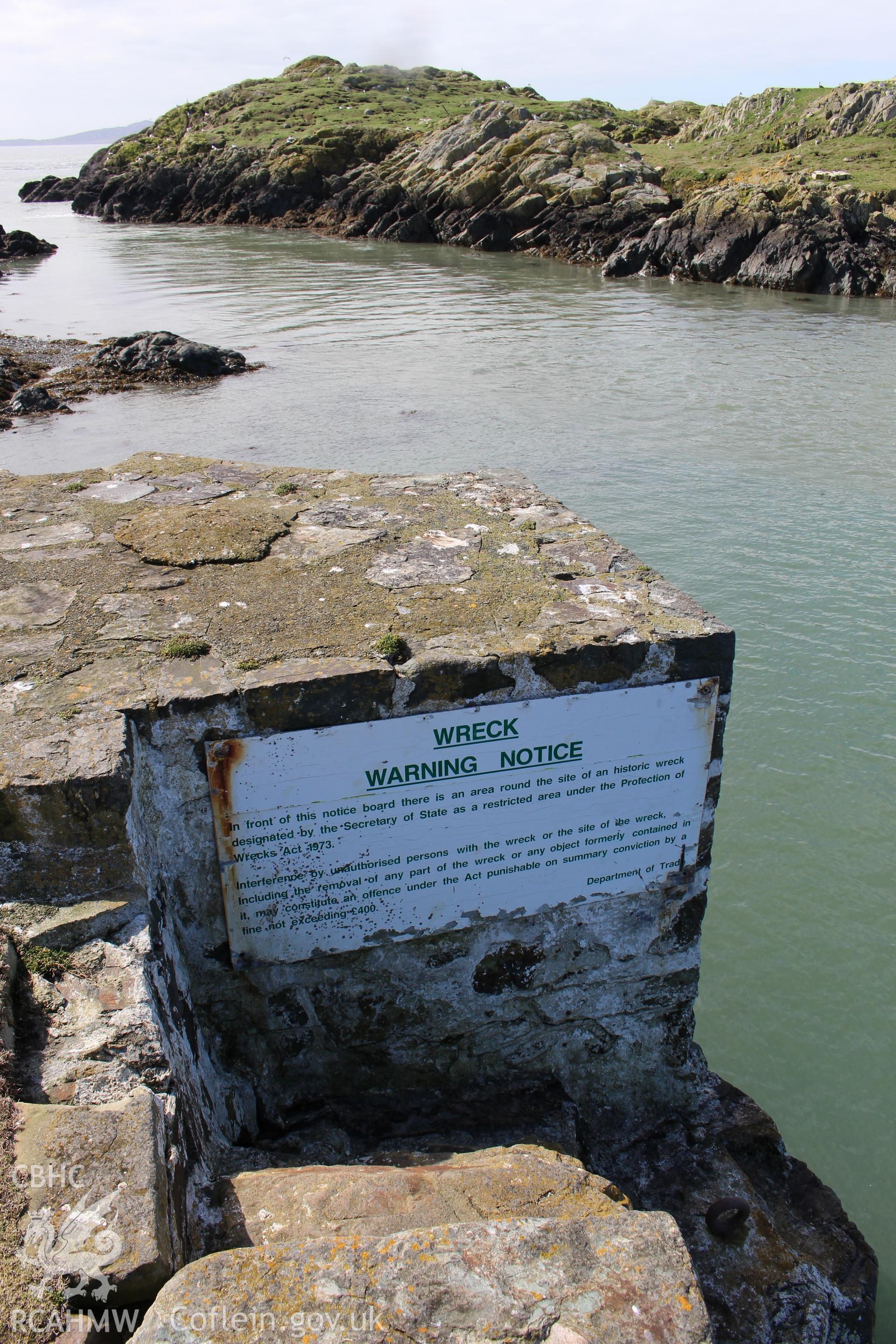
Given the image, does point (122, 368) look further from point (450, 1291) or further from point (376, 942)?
point (450, 1291)

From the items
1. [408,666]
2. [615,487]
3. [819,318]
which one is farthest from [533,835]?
[819,318]

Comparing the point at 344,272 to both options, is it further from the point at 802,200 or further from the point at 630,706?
the point at 630,706

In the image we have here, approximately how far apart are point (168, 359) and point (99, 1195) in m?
15.4

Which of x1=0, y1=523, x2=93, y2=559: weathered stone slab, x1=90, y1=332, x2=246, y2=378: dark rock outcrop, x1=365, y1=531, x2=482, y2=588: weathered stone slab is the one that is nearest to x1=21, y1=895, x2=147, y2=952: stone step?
x1=365, y1=531, x2=482, y2=588: weathered stone slab

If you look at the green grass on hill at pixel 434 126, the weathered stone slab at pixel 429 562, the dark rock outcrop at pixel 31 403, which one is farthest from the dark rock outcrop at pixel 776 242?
the weathered stone slab at pixel 429 562

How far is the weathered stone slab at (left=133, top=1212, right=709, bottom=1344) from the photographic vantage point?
4.95 feet

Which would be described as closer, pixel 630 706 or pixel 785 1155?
pixel 630 706

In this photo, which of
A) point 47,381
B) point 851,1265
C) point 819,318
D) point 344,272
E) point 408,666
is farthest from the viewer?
point 344,272

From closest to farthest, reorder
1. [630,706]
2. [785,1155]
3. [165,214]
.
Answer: [630,706] < [785,1155] < [165,214]

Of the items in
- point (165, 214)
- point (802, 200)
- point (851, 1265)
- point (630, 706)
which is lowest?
point (851, 1265)

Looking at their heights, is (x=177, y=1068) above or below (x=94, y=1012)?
below

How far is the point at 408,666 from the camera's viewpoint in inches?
104

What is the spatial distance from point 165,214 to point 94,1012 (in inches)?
2357

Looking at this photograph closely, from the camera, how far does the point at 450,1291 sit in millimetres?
1588
